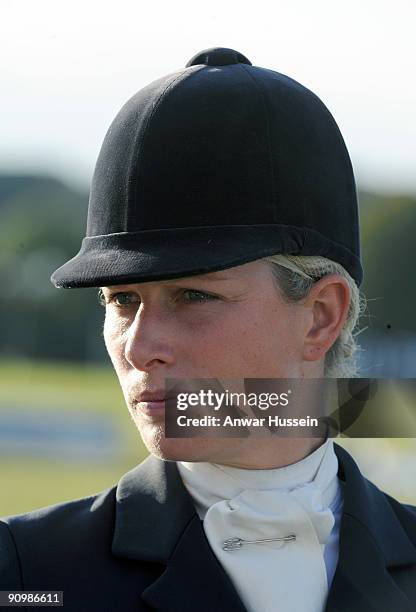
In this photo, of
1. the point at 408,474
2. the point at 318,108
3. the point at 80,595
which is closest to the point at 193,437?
the point at 80,595

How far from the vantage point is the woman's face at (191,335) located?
2.38 m

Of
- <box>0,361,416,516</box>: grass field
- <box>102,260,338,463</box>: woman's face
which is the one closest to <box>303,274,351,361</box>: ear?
<box>102,260,338,463</box>: woman's face

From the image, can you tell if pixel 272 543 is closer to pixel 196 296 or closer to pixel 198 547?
pixel 198 547

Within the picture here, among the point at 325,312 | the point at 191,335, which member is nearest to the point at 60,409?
the point at 325,312

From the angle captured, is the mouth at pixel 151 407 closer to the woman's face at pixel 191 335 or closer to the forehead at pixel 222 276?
the woman's face at pixel 191 335

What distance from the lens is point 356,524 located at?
2635 millimetres

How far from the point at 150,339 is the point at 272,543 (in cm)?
60

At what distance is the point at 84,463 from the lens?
19.9 metres

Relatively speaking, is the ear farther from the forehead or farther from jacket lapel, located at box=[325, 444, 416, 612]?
jacket lapel, located at box=[325, 444, 416, 612]

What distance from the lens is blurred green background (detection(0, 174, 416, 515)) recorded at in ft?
51.0

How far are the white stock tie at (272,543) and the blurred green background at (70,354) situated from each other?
2.48 ft

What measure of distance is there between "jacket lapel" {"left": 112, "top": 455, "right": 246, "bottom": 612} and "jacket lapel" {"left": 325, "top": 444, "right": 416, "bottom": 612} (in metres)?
0.28

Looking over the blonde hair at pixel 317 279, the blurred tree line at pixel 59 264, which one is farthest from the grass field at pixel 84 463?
the blonde hair at pixel 317 279

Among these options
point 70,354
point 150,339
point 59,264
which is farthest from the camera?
point 59,264
